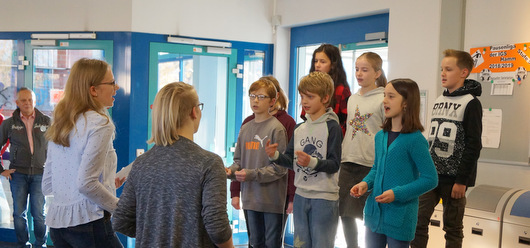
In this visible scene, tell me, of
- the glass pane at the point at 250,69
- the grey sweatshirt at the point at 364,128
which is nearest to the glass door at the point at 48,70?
the glass pane at the point at 250,69

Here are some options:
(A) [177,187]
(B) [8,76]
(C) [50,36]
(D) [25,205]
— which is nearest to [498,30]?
(A) [177,187]

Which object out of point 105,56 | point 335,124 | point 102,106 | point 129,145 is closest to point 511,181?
point 335,124

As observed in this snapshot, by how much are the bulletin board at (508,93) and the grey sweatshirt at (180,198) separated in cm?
250

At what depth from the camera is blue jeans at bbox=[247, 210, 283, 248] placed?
10.1 ft

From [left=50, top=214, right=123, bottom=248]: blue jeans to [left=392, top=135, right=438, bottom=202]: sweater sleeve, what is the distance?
50.3 inches

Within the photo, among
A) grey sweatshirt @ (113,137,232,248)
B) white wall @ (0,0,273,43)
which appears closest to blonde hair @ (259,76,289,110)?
grey sweatshirt @ (113,137,232,248)

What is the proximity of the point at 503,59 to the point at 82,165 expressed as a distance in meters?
2.84

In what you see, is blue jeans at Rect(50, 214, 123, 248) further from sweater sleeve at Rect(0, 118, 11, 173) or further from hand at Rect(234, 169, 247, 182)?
sweater sleeve at Rect(0, 118, 11, 173)

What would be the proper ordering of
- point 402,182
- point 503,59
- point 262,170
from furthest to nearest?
point 503,59 < point 262,170 < point 402,182

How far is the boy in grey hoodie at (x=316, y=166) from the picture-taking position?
2.69 metres

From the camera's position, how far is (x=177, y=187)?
185 cm

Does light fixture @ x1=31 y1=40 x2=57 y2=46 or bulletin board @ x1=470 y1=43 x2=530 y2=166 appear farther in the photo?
light fixture @ x1=31 y1=40 x2=57 y2=46

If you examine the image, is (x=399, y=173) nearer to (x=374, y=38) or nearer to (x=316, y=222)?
(x=316, y=222)

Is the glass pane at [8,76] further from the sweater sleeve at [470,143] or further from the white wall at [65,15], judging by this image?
the sweater sleeve at [470,143]
